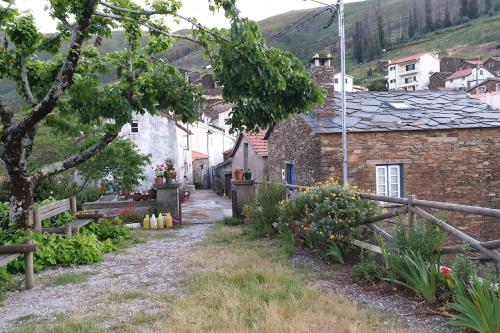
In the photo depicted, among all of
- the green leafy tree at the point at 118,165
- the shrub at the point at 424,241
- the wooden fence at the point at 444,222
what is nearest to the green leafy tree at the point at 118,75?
the wooden fence at the point at 444,222

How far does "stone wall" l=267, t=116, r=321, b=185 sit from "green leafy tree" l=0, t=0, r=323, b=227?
4.62 meters

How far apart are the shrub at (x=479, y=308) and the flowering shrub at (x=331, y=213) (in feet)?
8.77

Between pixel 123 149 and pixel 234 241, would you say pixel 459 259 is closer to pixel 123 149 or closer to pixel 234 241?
pixel 234 241

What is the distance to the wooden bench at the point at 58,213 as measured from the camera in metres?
7.55

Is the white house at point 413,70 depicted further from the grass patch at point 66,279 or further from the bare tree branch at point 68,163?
the grass patch at point 66,279

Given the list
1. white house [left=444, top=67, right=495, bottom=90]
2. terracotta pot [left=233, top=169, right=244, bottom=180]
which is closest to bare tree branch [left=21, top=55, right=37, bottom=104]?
terracotta pot [left=233, top=169, right=244, bottom=180]

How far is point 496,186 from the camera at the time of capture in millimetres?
14305

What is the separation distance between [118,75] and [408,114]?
9765 mm

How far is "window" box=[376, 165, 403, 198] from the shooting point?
13.8 metres

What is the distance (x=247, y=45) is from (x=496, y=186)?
1166cm

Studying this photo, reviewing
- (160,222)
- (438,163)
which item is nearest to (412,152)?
(438,163)

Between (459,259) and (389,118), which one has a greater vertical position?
(389,118)

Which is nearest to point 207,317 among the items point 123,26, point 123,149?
point 123,26

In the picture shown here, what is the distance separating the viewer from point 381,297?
16.7 feet
